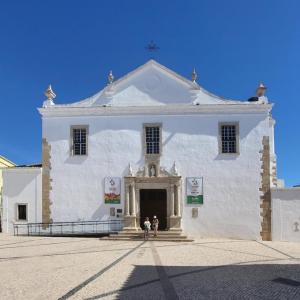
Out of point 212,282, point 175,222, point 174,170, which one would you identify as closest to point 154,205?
point 175,222

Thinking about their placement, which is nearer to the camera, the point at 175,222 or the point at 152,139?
the point at 175,222

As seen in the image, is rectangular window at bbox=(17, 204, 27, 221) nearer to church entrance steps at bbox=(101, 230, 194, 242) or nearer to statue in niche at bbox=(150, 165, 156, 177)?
church entrance steps at bbox=(101, 230, 194, 242)

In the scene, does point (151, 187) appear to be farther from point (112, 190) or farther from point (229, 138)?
point (229, 138)

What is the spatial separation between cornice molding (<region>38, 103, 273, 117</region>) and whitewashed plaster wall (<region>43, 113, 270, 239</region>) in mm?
223

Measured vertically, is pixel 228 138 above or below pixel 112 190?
above

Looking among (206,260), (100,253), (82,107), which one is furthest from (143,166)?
(206,260)

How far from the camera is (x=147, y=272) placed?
11117mm

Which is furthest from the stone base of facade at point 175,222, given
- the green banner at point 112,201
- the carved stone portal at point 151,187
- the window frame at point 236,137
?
the window frame at point 236,137

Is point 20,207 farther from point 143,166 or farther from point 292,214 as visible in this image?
point 292,214

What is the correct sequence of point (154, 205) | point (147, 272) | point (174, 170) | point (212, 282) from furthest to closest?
point (154, 205) < point (174, 170) < point (147, 272) < point (212, 282)

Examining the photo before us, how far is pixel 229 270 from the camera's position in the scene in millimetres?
11453

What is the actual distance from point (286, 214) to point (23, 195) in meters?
13.5

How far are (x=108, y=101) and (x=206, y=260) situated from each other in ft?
38.4

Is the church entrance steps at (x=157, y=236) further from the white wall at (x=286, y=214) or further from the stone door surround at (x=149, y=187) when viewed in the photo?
the white wall at (x=286, y=214)
